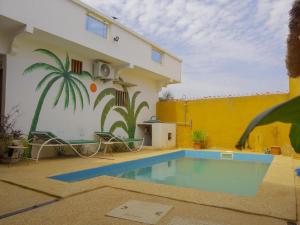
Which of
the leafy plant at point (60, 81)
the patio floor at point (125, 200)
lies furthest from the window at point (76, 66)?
the patio floor at point (125, 200)

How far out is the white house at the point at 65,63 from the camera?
6707 millimetres

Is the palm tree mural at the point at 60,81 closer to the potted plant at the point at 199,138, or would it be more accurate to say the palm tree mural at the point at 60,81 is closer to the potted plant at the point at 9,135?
the potted plant at the point at 9,135

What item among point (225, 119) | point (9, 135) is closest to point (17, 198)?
point (9, 135)

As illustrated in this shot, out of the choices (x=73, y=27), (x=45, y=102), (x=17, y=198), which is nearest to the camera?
(x=17, y=198)

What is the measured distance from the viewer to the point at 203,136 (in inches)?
438

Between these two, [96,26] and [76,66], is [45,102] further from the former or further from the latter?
[96,26]

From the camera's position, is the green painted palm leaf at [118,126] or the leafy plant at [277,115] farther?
the green painted palm leaf at [118,126]

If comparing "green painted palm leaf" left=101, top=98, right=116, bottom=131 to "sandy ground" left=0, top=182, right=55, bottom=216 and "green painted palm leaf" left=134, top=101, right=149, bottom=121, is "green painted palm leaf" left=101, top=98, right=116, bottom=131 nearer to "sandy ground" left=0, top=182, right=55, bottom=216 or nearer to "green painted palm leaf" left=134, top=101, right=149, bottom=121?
"green painted palm leaf" left=134, top=101, right=149, bottom=121

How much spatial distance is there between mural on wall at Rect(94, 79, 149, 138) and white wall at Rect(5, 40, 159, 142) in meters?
0.20

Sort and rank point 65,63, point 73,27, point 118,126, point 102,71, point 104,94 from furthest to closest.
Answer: point 118,126 < point 104,94 < point 102,71 < point 65,63 < point 73,27

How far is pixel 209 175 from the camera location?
6.74m

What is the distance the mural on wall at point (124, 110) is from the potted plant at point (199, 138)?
2.61m

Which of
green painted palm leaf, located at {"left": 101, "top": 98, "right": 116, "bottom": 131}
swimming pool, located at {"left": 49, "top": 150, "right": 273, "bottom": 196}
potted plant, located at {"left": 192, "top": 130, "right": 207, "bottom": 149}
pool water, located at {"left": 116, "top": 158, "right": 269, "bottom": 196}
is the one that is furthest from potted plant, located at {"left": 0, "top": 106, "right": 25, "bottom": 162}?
potted plant, located at {"left": 192, "top": 130, "right": 207, "bottom": 149}

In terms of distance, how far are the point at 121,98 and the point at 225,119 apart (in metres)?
4.40
